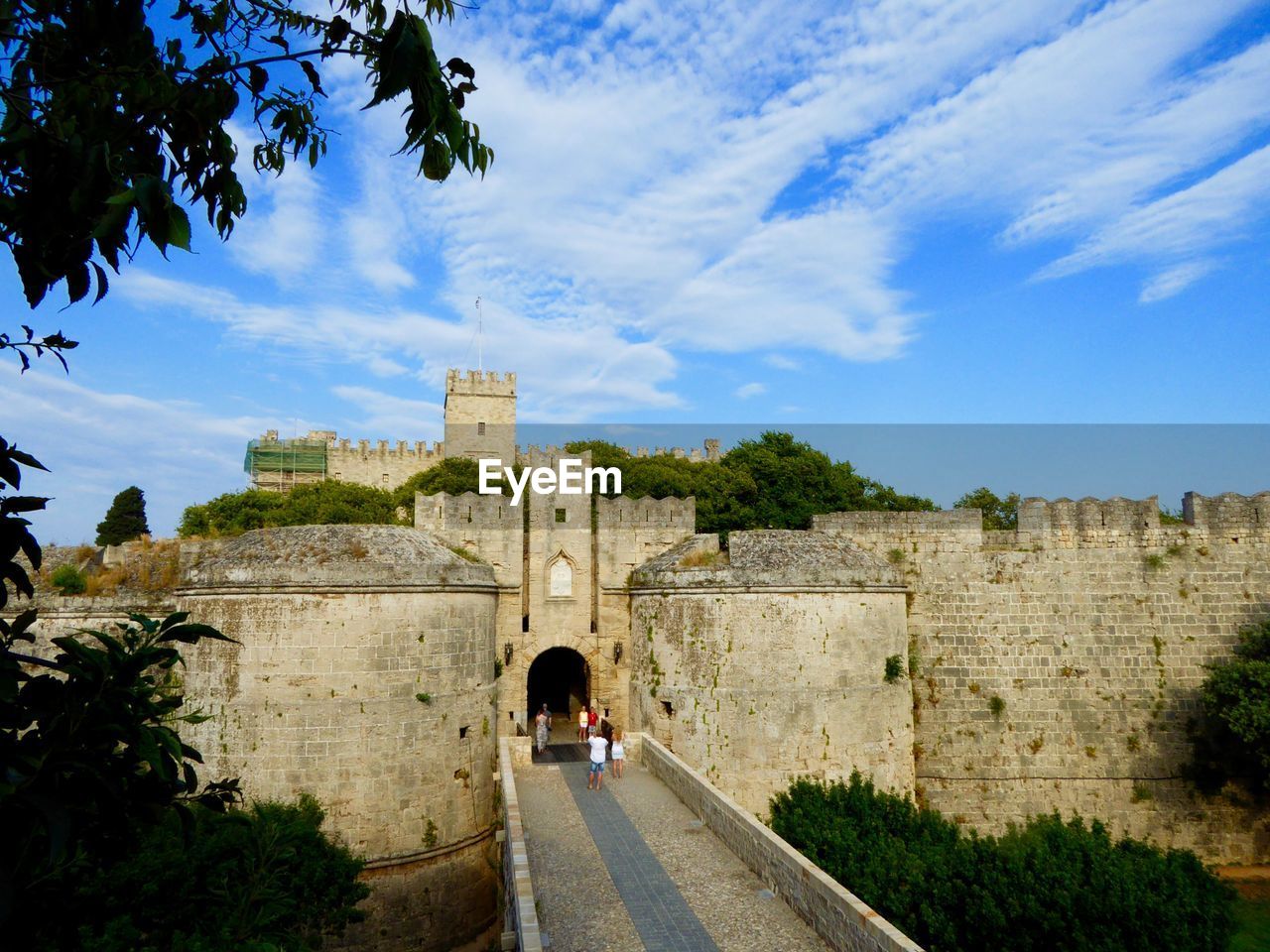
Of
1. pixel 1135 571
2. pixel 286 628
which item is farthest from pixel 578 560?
pixel 1135 571

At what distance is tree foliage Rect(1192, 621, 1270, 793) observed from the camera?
60.3 ft

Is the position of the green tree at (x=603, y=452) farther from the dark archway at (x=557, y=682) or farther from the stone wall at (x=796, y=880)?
the stone wall at (x=796, y=880)

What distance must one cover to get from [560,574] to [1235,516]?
17087mm

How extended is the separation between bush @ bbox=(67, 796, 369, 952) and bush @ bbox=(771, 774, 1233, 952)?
8.60m

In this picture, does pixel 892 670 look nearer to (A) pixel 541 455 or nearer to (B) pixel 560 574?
(B) pixel 560 574

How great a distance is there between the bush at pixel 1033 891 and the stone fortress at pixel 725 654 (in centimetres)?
320

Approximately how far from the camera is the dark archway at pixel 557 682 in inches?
1014

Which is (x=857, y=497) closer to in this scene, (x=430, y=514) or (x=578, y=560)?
(x=578, y=560)

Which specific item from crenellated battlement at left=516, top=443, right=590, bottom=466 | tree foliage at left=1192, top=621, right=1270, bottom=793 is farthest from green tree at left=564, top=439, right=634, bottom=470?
tree foliage at left=1192, top=621, right=1270, bottom=793

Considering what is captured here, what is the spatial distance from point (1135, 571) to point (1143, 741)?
420 cm

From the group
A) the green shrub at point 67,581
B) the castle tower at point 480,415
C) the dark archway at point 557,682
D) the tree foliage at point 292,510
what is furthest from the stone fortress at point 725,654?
the castle tower at point 480,415

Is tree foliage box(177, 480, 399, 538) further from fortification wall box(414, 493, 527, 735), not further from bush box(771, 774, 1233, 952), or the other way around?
bush box(771, 774, 1233, 952)

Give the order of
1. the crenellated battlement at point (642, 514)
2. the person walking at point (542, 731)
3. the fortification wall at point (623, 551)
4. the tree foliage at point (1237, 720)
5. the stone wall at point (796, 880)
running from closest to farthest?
the stone wall at point (796, 880), the tree foliage at point (1237, 720), the person walking at point (542, 731), the fortification wall at point (623, 551), the crenellated battlement at point (642, 514)

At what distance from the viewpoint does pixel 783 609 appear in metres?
18.6
